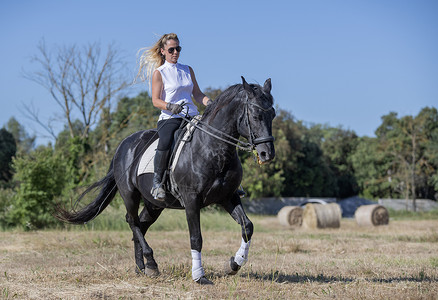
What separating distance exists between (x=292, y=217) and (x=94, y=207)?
16326mm

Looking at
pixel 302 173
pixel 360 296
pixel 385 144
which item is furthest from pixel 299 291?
pixel 385 144

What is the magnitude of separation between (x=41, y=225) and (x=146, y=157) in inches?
482

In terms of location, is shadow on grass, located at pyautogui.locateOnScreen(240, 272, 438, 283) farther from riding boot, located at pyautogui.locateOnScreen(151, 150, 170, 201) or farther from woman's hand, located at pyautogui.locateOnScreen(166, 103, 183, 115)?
woman's hand, located at pyautogui.locateOnScreen(166, 103, 183, 115)

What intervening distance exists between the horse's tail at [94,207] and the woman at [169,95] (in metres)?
1.83

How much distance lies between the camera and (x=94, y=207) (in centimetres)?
757

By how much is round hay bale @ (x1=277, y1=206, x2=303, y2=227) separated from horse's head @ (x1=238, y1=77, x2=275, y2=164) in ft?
58.0

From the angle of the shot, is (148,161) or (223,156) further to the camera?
(148,161)

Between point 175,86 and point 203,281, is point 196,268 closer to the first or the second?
point 203,281

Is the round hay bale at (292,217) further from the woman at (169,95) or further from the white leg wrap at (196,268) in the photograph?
the white leg wrap at (196,268)

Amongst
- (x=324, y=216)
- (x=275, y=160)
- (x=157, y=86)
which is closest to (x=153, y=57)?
(x=157, y=86)

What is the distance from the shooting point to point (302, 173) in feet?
160

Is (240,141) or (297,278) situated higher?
(240,141)

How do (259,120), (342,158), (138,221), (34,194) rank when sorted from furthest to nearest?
(342,158) → (34,194) → (138,221) → (259,120)

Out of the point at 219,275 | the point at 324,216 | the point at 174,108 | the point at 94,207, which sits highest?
the point at 174,108
